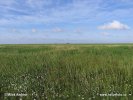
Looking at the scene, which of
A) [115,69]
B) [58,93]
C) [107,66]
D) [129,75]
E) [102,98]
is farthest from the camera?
[107,66]

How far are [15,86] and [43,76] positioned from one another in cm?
181

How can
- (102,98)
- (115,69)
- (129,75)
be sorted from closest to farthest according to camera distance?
(102,98) < (129,75) < (115,69)

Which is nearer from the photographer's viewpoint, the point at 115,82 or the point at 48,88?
the point at 48,88

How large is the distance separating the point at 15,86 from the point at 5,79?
1.34 metres

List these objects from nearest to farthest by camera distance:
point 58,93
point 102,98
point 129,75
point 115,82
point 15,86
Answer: point 102,98 < point 58,93 < point 15,86 < point 115,82 < point 129,75

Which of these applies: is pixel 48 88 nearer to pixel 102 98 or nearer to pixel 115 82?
pixel 102 98

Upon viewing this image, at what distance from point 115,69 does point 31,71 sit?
172 inches

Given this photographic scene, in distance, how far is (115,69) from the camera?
11641mm

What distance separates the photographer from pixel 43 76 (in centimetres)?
1060

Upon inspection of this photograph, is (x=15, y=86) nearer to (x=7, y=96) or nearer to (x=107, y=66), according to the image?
(x=7, y=96)

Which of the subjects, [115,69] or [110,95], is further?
[115,69]

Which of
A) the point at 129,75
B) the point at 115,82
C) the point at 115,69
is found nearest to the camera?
the point at 115,82

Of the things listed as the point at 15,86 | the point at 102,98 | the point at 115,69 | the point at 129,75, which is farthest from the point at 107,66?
the point at 15,86

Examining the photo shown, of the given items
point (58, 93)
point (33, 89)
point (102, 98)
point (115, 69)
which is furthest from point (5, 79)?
point (115, 69)
